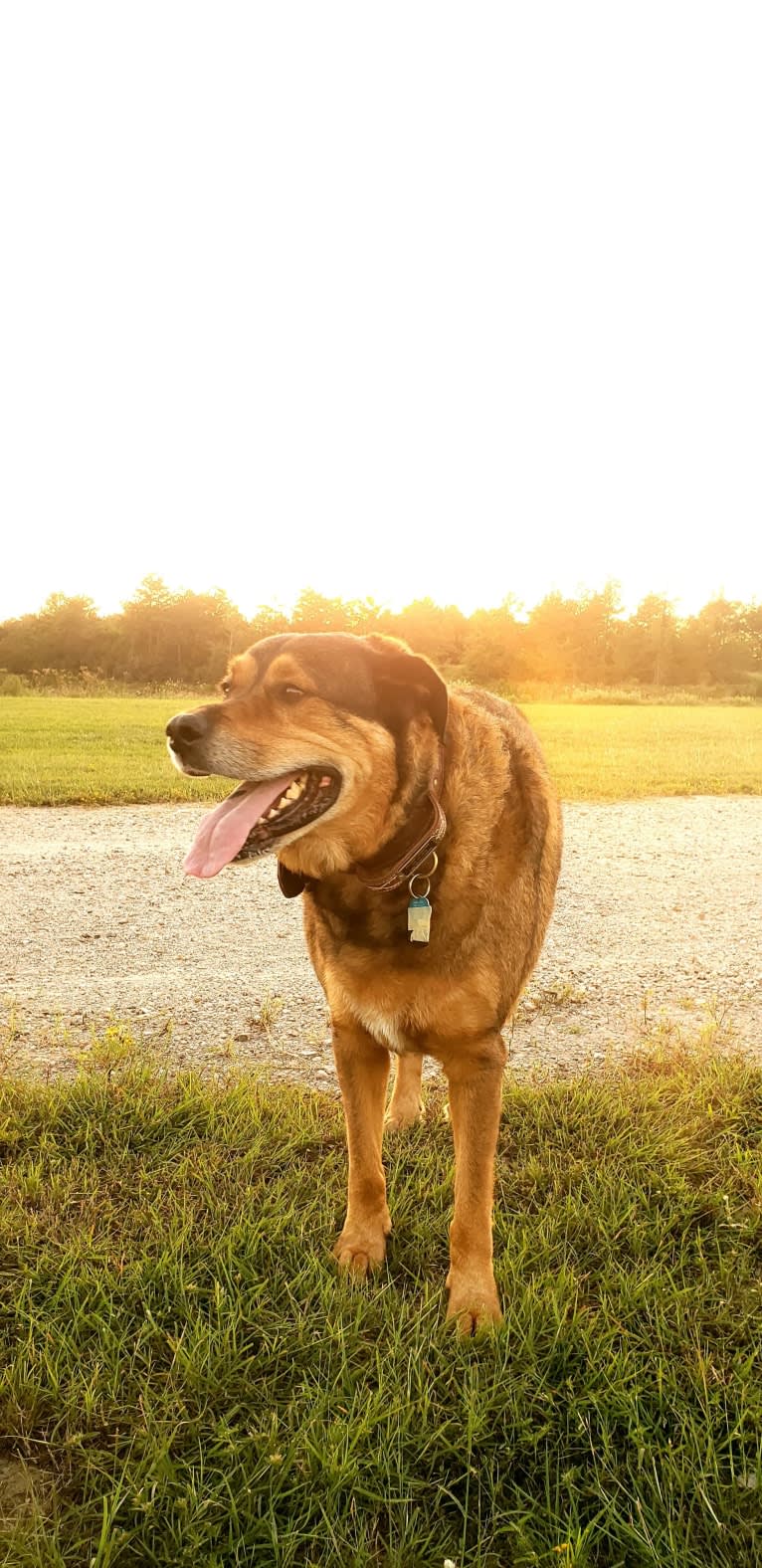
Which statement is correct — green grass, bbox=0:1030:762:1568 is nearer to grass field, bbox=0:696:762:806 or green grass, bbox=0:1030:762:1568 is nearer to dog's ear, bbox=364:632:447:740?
dog's ear, bbox=364:632:447:740

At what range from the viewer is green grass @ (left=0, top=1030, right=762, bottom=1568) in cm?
207

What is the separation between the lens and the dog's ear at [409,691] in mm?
2803

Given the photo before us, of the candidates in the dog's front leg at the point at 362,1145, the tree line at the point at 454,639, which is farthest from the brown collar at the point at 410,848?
the tree line at the point at 454,639

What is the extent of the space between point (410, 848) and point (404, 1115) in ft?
5.76

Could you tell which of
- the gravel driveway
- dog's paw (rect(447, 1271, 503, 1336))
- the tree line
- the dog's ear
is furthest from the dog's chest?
the tree line

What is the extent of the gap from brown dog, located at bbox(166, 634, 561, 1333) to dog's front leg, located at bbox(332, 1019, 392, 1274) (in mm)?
43

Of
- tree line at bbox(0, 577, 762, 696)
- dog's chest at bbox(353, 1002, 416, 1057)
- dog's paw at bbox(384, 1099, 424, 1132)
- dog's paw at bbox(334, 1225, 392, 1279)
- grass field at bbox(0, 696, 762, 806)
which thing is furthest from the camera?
tree line at bbox(0, 577, 762, 696)

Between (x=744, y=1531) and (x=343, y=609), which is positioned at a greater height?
(x=343, y=609)

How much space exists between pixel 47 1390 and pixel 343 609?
42.8 metres

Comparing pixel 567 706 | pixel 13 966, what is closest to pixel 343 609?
pixel 567 706

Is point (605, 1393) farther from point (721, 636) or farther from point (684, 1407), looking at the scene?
point (721, 636)

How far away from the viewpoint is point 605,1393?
2400 millimetres

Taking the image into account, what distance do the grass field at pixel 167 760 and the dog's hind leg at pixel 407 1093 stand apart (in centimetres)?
839

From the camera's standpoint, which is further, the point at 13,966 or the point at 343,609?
the point at 343,609
